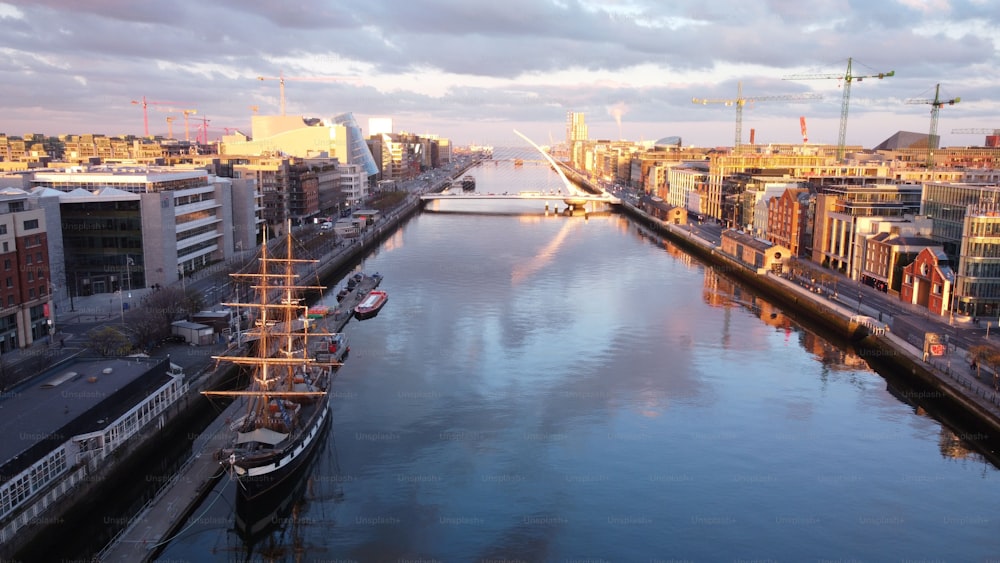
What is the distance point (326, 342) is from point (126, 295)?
354 inches

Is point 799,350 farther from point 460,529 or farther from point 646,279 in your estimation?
point 460,529

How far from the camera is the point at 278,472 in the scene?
1455cm

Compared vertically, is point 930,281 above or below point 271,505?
above

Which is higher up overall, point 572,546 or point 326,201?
point 326,201

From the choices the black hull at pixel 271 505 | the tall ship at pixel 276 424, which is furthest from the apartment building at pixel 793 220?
the black hull at pixel 271 505

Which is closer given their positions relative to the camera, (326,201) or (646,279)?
(646,279)

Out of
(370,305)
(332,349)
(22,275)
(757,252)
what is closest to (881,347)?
(757,252)

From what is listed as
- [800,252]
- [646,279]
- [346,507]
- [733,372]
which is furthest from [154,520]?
[800,252]

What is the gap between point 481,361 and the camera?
73.6ft

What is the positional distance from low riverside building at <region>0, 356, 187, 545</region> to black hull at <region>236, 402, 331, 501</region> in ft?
8.54

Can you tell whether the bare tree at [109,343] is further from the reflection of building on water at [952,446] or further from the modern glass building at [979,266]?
the modern glass building at [979,266]

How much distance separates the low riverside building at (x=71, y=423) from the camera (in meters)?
11.9

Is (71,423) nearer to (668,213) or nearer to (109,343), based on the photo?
(109,343)

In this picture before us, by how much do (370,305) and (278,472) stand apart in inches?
584
